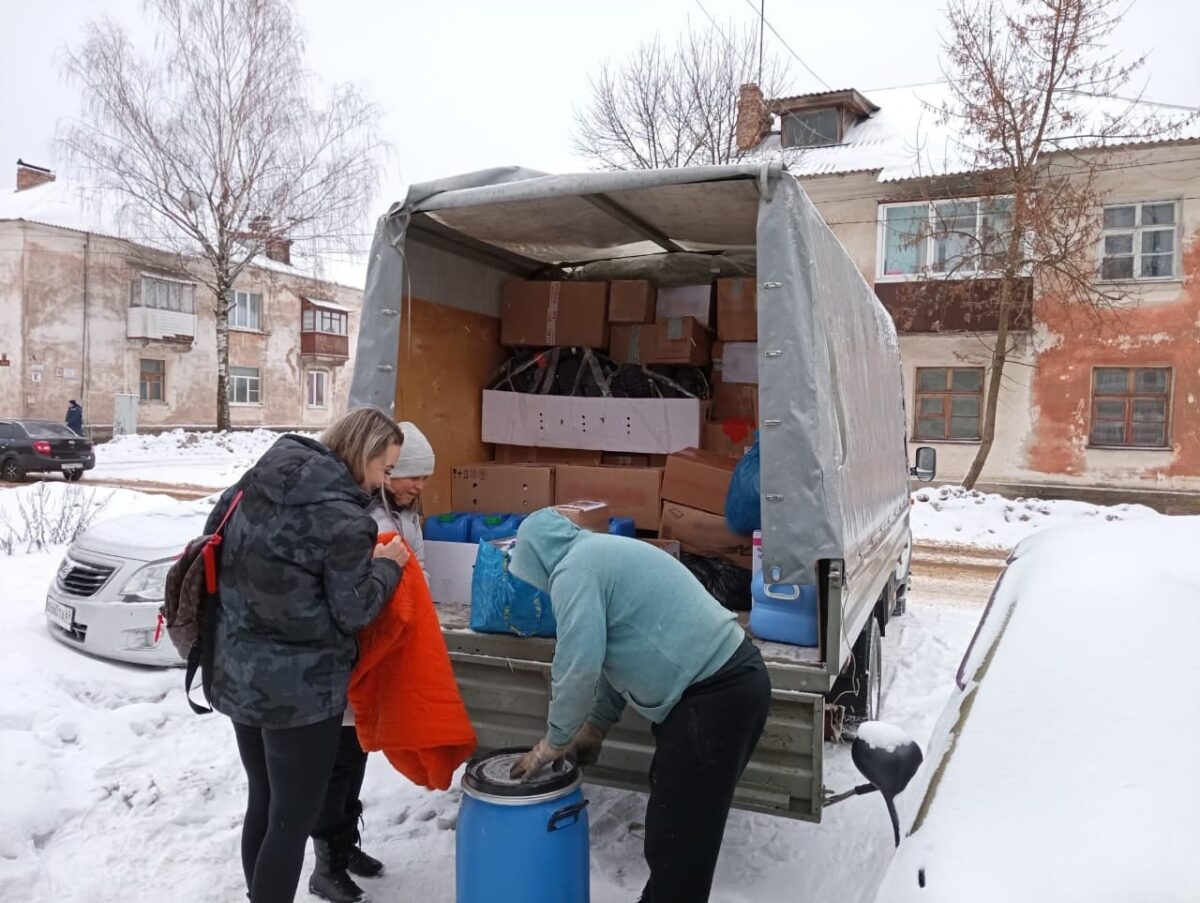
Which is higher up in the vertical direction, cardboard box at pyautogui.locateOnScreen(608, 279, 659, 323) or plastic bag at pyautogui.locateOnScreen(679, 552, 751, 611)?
cardboard box at pyautogui.locateOnScreen(608, 279, 659, 323)

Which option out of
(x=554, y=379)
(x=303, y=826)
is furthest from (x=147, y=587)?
(x=303, y=826)

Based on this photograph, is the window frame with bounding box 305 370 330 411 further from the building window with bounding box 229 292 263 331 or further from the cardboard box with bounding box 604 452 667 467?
the cardboard box with bounding box 604 452 667 467

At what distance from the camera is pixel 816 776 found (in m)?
3.08

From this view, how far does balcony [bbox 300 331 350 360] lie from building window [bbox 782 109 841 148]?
21151 mm

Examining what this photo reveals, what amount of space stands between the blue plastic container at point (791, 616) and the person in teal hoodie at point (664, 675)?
0.57 m

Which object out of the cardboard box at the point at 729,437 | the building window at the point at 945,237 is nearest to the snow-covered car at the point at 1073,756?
the cardboard box at the point at 729,437

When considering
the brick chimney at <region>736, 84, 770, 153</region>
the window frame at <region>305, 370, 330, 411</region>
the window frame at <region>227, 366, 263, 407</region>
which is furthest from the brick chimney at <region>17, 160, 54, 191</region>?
the brick chimney at <region>736, 84, 770, 153</region>

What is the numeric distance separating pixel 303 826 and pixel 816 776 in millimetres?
1662

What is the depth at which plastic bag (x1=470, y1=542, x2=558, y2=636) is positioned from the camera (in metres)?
3.56

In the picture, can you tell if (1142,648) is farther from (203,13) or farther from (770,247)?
(203,13)

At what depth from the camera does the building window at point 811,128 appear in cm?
2167

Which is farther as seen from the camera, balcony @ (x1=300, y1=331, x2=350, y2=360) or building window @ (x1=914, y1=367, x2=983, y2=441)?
balcony @ (x1=300, y1=331, x2=350, y2=360)

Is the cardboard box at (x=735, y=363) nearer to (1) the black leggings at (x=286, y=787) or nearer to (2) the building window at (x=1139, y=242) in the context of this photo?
(1) the black leggings at (x=286, y=787)

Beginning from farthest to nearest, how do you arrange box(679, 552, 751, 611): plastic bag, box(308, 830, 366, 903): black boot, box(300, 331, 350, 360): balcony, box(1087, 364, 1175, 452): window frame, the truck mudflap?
box(300, 331, 350, 360): balcony → box(1087, 364, 1175, 452): window frame → box(679, 552, 751, 611): plastic bag → box(308, 830, 366, 903): black boot → the truck mudflap
